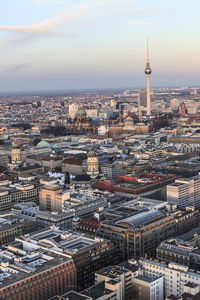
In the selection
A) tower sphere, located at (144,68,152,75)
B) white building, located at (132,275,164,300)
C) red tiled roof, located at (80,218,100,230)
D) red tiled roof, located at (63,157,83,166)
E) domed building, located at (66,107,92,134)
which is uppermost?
tower sphere, located at (144,68,152,75)

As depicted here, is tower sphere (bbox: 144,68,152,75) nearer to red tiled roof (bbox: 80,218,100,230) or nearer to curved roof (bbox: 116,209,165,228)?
curved roof (bbox: 116,209,165,228)

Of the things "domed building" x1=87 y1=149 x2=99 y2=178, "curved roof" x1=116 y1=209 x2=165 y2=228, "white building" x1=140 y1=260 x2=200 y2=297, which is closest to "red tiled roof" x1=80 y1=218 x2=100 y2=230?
"curved roof" x1=116 y1=209 x2=165 y2=228

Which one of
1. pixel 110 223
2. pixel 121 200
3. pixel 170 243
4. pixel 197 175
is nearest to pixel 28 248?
pixel 110 223

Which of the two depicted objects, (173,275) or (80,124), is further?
(80,124)

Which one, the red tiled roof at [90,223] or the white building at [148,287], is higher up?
the red tiled roof at [90,223]

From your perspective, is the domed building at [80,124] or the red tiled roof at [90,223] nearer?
the red tiled roof at [90,223]

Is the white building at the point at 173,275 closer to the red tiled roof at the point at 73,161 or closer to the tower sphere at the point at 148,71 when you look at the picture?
the red tiled roof at the point at 73,161

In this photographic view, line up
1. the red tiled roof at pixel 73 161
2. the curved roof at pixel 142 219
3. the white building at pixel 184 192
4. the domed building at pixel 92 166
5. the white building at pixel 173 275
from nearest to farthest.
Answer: the white building at pixel 173 275 → the curved roof at pixel 142 219 → the white building at pixel 184 192 → the domed building at pixel 92 166 → the red tiled roof at pixel 73 161

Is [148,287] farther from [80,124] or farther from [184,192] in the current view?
[80,124]

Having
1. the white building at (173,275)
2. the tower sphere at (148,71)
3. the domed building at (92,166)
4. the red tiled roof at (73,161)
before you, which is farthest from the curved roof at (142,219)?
the tower sphere at (148,71)

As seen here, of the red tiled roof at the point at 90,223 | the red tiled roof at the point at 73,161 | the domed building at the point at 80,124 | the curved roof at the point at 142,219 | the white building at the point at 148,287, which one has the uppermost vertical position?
the domed building at the point at 80,124

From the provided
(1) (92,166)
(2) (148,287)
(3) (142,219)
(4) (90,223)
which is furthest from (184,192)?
(2) (148,287)
